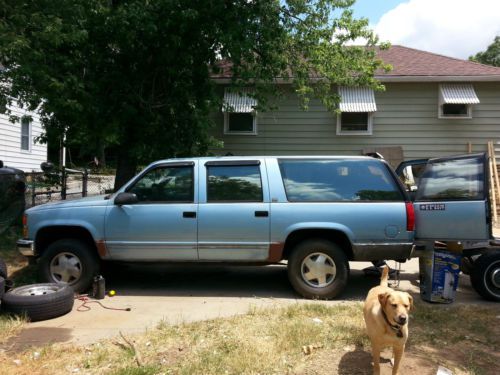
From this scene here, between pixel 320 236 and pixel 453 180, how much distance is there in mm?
1941

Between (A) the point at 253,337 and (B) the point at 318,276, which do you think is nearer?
(A) the point at 253,337

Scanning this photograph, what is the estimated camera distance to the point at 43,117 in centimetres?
950

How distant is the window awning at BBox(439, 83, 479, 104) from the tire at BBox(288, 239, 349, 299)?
8.39m

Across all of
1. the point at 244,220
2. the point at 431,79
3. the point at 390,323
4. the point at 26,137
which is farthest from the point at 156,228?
the point at 26,137

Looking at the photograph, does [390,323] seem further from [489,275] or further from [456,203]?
[489,275]

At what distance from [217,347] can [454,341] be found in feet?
7.66

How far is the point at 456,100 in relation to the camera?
40.3 ft

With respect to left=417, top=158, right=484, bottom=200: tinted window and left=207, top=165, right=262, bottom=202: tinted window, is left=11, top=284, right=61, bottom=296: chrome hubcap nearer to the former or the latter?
left=207, top=165, right=262, bottom=202: tinted window

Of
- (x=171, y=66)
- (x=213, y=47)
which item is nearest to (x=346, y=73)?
(x=213, y=47)

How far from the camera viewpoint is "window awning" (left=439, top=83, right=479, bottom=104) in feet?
40.2

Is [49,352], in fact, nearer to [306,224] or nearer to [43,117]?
[306,224]

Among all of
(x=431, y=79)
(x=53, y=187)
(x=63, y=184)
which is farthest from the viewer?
(x=431, y=79)

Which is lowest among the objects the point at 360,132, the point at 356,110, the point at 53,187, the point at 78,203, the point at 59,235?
the point at 59,235

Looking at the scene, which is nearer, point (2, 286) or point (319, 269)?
point (2, 286)
